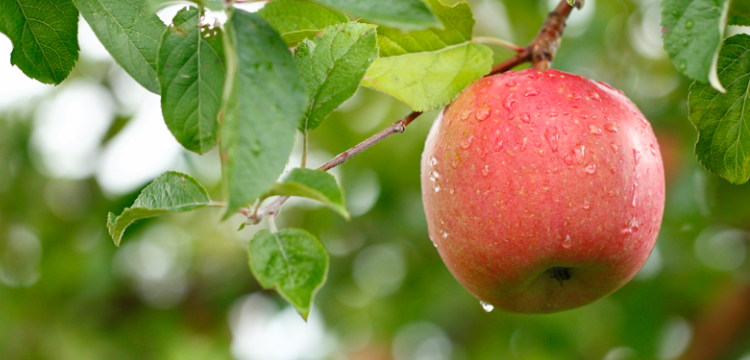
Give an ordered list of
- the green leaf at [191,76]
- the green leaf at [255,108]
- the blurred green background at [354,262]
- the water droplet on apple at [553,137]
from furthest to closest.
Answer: the blurred green background at [354,262], the water droplet on apple at [553,137], the green leaf at [191,76], the green leaf at [255,108]

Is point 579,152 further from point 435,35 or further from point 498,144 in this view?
point 435,35

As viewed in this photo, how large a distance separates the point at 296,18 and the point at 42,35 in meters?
0.32

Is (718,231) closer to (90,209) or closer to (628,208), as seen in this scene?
(628,208)

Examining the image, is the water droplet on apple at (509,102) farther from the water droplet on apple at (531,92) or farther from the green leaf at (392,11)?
the green leaf at (392,11)

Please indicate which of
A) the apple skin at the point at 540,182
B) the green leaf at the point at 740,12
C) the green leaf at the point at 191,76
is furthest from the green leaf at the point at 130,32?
the green leaf at the point at 740,12

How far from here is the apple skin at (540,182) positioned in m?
0.65

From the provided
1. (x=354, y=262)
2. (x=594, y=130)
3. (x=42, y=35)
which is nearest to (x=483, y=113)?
(x=594, y=130)

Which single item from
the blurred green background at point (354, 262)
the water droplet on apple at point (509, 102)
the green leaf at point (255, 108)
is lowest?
the blurred green background at point (354, 262)

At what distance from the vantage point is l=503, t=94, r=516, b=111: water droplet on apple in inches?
27.3

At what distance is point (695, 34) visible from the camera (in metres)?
0.50

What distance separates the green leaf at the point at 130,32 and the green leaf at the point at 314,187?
0.73 ft

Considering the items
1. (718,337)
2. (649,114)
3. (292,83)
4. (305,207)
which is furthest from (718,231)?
(292,83)

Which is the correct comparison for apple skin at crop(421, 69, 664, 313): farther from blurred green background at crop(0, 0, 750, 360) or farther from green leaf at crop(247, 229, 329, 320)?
blurred green background at crop(0, 0, 750, 360)

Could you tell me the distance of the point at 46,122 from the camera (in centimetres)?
215
